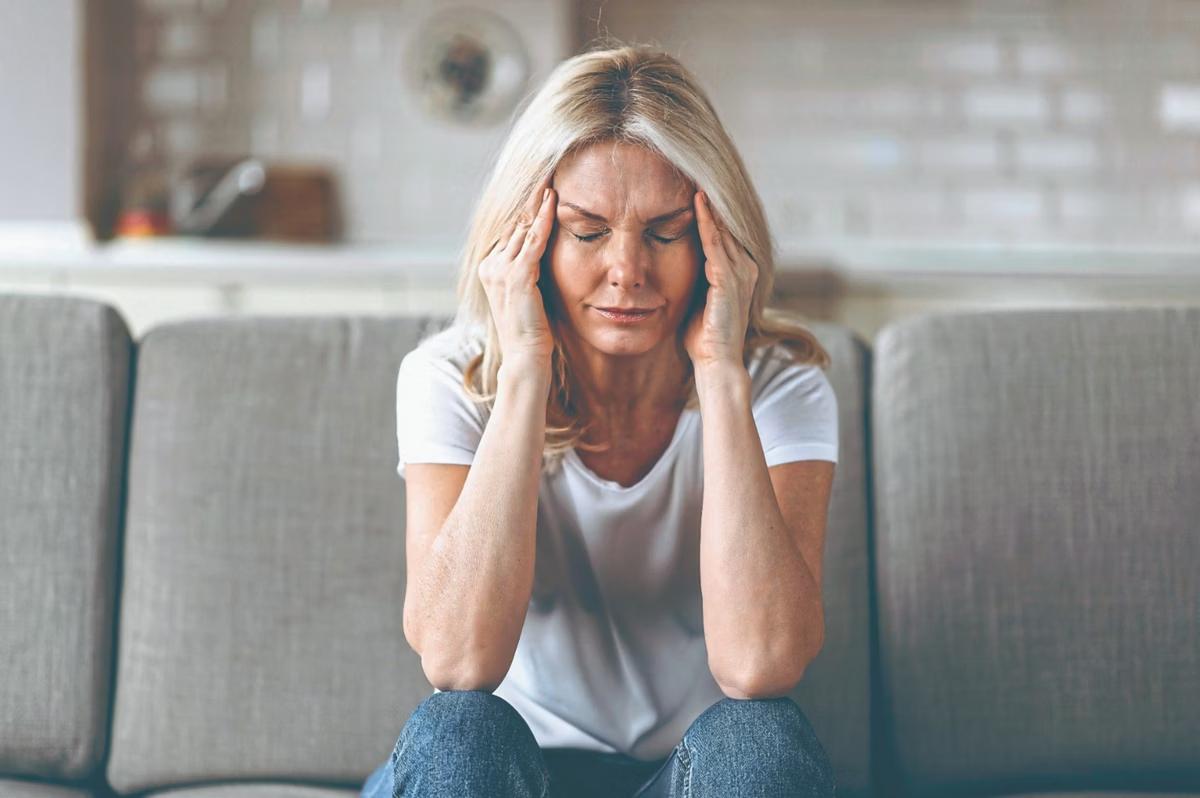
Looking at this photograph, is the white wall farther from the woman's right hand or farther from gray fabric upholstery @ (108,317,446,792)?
the woman's right hand

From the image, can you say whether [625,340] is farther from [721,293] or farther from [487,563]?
[487,563]

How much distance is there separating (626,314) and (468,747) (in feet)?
1.65

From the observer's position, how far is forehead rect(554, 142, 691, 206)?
140cm

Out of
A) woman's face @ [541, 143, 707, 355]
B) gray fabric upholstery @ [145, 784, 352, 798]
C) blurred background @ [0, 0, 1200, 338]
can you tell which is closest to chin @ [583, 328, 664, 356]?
woman's face @ [541, 143, 707, 355]

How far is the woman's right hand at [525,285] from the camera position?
1.43 m

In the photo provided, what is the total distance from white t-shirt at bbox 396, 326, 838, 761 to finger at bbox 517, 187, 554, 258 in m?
0.18

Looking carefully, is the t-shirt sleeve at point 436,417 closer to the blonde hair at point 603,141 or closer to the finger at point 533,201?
the blonde hair at point 603,141

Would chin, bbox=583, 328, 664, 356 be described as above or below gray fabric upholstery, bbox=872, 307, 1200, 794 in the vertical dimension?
above

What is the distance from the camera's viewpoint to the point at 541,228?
143cm

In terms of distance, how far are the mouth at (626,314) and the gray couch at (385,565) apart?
39 centimetres

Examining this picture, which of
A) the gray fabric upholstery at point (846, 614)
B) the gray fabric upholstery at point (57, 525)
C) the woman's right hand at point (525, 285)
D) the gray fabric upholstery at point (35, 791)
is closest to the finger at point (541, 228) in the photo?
the woman's right hand at point (525, 285)

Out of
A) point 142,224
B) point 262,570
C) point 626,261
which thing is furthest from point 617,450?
point 142,224

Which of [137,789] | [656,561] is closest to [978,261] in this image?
[656,561]

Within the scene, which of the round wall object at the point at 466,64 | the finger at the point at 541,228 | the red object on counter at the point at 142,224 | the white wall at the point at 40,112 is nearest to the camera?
the finger at the point at 541,228
